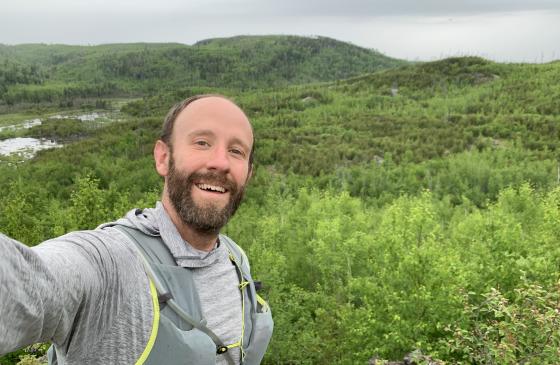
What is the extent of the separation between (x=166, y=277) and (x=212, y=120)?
0.93 meters

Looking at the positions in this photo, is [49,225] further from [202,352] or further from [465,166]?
[465,166]

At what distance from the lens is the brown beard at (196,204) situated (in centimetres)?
231

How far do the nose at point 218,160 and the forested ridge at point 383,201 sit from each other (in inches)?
195

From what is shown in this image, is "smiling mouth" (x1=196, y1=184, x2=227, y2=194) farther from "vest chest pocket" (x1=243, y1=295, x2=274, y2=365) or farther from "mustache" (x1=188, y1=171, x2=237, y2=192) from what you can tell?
"vest chest pocket" (x1=243, y1=295, x2=274, y2=365)

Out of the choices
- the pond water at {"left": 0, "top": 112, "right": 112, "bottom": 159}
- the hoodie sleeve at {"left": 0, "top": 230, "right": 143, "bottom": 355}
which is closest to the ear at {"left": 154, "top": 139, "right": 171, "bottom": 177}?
the hoodie sleeve at {"left": 0, "top": 230, "right": 143, "bottom": 355}

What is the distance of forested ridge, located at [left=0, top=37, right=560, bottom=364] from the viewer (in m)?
16.4

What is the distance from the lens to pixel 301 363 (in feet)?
64.8

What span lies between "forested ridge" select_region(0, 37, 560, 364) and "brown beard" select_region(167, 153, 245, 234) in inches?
192

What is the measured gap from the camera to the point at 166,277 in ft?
6.75

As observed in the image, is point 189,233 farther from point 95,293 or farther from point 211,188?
point 95,293

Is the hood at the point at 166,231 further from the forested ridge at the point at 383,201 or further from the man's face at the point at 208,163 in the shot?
the forested ridge at the point at 383,201

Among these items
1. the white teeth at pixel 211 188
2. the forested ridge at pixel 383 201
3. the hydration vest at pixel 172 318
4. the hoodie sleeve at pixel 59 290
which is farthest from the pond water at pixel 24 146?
the hoodie sleeve at pixel 59 290

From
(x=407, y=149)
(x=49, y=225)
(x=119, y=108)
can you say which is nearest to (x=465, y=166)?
(x=407, y=149)

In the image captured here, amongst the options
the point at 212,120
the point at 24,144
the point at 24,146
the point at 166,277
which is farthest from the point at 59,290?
the point at 24,144
